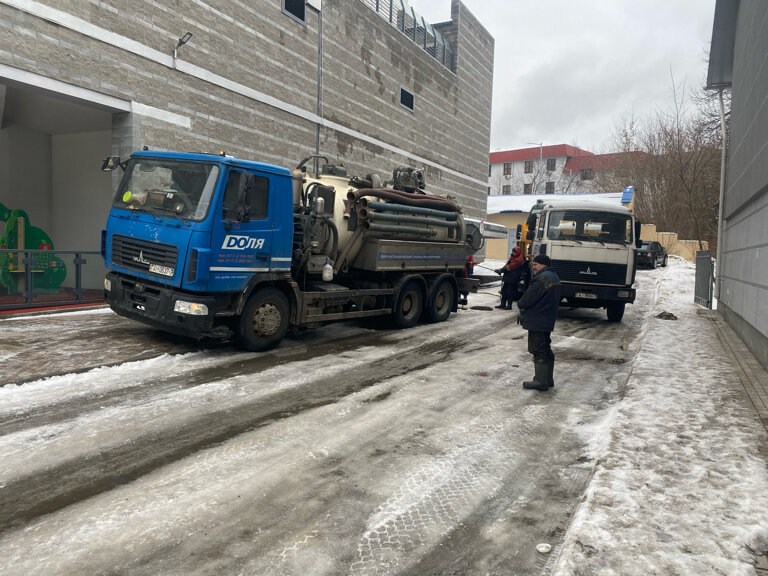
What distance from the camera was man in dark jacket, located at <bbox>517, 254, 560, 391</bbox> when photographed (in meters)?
6.91

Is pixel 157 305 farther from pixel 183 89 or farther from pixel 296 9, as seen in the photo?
pixel 296 9

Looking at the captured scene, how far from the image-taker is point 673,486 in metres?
3.97

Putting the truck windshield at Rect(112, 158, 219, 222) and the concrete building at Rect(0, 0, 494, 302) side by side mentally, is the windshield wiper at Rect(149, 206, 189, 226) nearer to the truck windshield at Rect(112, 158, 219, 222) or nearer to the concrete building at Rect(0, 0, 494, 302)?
the truck windshield at Rect(112, 158, 219, 222)

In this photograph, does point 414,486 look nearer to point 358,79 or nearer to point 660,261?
point 358,79

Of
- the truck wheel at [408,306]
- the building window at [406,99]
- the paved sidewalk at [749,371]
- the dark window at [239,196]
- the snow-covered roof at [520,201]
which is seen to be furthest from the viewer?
the snow-covered roof at [520,201]

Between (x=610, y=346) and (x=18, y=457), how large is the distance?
9.38m

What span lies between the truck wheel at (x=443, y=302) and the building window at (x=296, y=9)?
10684 millimetres

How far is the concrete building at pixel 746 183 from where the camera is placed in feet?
28.8

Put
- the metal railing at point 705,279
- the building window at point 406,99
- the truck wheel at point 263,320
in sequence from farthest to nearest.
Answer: the building window at point 406,99
the metal railing at point 705,279
the truck wheel at point 263,320

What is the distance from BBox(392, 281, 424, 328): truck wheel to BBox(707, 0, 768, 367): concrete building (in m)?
6.06

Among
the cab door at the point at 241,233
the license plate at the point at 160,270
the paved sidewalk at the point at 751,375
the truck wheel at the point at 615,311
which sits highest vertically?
the cab door at the point at 241,233

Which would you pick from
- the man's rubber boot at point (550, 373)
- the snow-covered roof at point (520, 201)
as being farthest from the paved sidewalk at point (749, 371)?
the snow-covered roof at point (520, 201)

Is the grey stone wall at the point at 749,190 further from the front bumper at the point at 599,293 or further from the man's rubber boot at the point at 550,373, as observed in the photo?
the man's rubber boot at the point at 550,373

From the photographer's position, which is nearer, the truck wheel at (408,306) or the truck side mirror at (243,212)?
the truck side mirror at (243,212)
